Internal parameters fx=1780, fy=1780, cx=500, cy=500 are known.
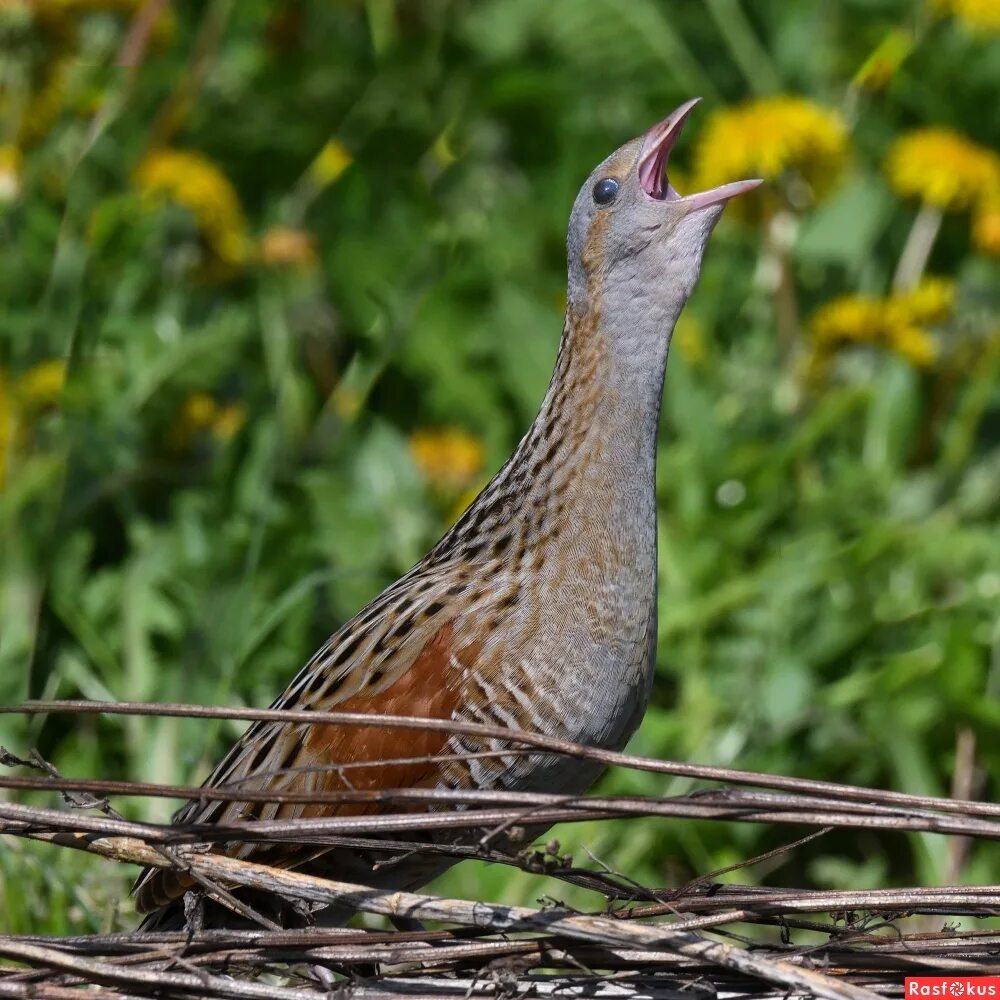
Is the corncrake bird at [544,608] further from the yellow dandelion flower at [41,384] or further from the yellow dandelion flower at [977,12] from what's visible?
the yellow dandelion flower at [977,12]

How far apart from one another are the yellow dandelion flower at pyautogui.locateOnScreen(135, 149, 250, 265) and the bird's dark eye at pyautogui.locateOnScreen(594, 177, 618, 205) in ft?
8.72

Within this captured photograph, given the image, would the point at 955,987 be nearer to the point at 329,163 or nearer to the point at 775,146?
the point at 775,146

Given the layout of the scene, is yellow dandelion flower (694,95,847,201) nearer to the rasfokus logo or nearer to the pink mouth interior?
the pink mouth interior

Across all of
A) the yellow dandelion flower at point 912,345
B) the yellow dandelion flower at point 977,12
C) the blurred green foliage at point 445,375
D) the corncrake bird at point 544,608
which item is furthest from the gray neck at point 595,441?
the yellow dandelion flower at point 977,12

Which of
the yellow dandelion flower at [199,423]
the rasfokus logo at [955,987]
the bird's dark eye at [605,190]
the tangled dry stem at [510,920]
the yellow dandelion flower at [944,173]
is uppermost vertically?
the yellow dandelion flower at [944,173]

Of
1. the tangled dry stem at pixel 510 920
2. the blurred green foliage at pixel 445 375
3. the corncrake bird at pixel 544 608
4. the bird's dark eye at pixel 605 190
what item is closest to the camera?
the tangled dry stem at pixel 510 920

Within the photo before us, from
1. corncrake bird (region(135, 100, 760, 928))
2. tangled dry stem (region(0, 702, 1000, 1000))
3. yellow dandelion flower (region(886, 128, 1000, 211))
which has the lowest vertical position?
tangled dry stem (region(0, 702, 1000, 1000))

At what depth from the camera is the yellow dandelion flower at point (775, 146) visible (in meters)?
5.35

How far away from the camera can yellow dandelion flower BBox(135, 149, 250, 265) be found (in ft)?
18.0

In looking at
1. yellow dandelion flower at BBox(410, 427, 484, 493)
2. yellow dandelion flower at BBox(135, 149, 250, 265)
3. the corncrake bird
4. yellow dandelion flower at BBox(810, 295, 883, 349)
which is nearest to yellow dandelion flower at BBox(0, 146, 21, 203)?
yellow dandelion flower at BBox(135, 149, 250, 265)

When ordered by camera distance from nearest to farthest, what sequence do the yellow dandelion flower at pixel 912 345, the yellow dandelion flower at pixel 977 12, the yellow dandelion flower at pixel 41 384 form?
the yellow dandelion flower at pixel 41 384 < the yellow dandelion flower at pixel 912 345 < the yellow dandelion flower at pixel 977 12

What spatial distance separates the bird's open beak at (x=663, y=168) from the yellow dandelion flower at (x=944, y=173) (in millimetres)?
2644

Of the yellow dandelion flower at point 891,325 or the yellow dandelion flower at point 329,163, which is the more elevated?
the yellow dandelion flower at point 329,163

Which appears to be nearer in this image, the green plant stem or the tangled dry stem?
the tangled dry stem
